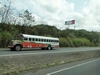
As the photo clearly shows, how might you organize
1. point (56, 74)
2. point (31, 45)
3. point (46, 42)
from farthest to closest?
1. point (46, 42)
2. point (31, 45)
3. point (56, 74)

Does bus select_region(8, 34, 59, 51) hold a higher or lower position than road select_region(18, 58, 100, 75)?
higher

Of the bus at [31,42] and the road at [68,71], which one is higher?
the bus at [31,42]

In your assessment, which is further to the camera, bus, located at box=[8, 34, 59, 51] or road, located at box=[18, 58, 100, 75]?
bus, located at box=[8, 34, 59, 51]

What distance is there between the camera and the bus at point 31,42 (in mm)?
23078

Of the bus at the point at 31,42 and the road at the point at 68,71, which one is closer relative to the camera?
the road at the point at 68,71

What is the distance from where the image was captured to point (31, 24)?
4625 cm

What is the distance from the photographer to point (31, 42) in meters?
25.8

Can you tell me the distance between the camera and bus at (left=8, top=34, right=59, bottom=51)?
23078mm

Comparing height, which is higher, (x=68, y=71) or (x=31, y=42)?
(x=31, y=42)

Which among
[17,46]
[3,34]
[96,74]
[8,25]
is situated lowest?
[96,74]

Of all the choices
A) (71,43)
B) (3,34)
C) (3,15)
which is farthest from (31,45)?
(71,43)

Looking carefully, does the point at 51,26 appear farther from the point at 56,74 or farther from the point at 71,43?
the point at 56,74

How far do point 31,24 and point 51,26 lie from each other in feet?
55.1

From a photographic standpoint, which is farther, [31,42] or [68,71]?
[31,42]
